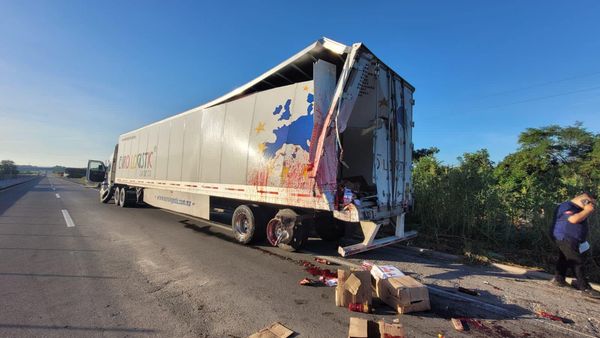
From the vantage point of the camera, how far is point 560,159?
34125mm

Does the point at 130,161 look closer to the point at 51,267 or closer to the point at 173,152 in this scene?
the point at 173,152

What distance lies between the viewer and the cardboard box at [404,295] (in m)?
3.93

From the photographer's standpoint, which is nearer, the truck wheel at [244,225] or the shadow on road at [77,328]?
the shadow on road at [77,328]

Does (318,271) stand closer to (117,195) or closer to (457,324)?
(457,324)

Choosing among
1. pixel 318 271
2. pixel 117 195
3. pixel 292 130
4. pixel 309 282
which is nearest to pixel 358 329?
pixel 309 282

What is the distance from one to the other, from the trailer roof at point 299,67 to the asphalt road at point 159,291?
3.54 m

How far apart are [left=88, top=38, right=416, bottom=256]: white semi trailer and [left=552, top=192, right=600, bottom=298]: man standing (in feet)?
8.48

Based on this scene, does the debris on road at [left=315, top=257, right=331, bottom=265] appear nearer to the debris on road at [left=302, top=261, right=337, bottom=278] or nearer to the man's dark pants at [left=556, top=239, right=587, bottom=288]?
the debris on road at [left=302, top=261, right=337, bottom=278]

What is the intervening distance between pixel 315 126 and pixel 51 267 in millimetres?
5021

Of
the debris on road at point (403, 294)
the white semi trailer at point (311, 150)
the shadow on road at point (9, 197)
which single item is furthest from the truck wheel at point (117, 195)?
the debris on road at point (403, 294)

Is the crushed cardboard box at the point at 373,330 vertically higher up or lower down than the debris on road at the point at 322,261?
lower down

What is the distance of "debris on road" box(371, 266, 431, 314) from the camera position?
155 inches

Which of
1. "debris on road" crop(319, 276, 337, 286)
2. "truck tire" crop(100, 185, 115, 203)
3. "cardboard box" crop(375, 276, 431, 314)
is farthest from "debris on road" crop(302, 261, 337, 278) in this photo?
"truck tire" crop(100, 185, 115, 203)

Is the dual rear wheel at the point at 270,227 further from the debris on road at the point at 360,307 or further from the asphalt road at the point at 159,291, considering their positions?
the debris on road at the point at 360,307
